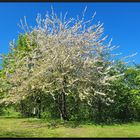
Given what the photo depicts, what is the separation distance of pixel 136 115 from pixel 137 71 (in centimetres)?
382

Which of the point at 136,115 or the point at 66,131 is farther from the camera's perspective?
the point at 136,115

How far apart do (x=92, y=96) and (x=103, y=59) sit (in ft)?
9.33

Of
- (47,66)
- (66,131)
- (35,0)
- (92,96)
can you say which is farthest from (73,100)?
(35,0)

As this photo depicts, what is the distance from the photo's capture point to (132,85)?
2558cm

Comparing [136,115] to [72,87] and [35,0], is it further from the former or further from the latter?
[35,0]

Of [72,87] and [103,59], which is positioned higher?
[103,59]

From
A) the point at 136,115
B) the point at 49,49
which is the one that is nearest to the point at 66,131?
the point at 49,49

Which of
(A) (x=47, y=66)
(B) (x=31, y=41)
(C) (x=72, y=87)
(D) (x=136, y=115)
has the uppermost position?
(B) (x=31, y=41)

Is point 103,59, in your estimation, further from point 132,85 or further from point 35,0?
point 35,0

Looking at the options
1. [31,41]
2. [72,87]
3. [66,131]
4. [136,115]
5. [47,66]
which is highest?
[31,41]

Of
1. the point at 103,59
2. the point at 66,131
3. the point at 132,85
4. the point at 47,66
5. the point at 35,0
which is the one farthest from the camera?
the point at 132,85

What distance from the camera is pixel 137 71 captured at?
26.0 meters

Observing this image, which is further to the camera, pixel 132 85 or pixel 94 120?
pixel 132 85

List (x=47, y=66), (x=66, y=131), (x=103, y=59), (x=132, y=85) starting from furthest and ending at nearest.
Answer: (x=132, y=85), (x=103, y=59), (x=47, y=66), (x=66, y=131)
